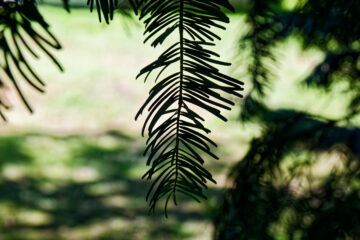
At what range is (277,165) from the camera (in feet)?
3.42

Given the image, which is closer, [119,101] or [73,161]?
[73,161]

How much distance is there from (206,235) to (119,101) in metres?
2.54

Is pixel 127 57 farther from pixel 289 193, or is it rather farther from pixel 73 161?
pixel 289 193

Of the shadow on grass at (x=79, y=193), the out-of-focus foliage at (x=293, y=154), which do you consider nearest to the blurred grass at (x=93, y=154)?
the shadow on grass at (x=79, y=193)

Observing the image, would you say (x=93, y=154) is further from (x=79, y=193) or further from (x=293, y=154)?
(x=293, y=154)

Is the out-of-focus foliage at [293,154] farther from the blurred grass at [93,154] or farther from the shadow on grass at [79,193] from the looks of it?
the shadow on grass at [79,193]

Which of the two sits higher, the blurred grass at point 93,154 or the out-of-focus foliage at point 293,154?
the blurred grass at point 93,154

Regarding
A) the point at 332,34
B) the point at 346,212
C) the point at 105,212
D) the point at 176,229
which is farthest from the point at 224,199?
the point at 105,212

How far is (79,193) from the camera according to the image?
389 cm

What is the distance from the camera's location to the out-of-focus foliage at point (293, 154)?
92cm

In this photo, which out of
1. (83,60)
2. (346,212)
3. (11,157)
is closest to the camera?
(346,212)

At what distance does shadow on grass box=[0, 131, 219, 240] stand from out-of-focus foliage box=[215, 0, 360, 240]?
7.76 feet

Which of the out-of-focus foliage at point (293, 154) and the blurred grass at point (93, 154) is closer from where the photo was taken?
the out-of-focus foliage at point (293, 154)

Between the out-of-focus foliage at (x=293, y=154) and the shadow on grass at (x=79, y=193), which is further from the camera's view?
the shadow on grass at (x=79, y=193)
